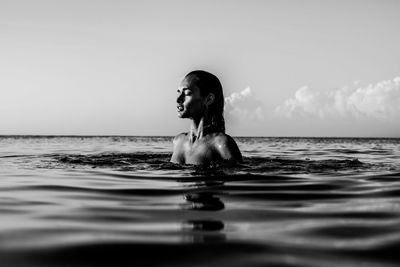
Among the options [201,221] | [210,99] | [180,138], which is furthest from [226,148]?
[201,221]

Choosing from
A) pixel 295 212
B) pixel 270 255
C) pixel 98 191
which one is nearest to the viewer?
pixel 270 255

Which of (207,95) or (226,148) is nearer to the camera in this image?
(226,148)

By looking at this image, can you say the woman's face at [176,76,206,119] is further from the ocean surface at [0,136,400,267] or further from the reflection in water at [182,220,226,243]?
the reflection in water at [182,220,226,243]

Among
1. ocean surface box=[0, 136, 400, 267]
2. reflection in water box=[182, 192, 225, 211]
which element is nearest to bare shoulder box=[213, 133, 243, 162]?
ocean surface box=[0, 136, 400, 267]

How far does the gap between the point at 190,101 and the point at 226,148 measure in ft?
3.22

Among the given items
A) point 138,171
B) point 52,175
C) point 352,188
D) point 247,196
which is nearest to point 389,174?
point 352,188

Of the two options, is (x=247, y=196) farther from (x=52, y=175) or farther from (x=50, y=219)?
(x=52, y=175)

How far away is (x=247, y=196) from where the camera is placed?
14.9 ft

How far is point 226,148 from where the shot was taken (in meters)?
6.94

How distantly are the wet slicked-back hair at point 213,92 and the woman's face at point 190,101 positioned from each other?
0.08 m

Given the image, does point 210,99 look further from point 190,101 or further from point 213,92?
point 190,101

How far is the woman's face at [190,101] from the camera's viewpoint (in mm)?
7336

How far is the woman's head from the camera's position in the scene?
7359 mm

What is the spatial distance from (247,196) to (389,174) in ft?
10.9
